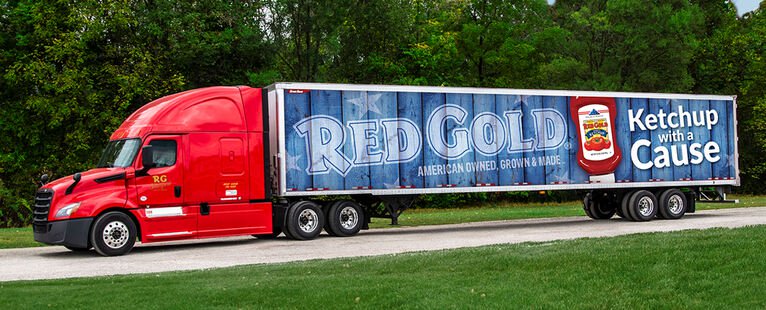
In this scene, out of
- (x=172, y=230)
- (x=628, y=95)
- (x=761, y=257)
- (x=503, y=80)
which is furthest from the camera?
(x=503, y=80)

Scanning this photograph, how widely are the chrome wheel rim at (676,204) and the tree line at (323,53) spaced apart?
19.6m

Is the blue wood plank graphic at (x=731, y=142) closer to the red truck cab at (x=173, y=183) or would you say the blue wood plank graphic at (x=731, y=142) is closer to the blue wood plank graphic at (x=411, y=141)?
the blue wood plank graphic at (x=411, y=141)

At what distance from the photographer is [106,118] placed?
3675cm

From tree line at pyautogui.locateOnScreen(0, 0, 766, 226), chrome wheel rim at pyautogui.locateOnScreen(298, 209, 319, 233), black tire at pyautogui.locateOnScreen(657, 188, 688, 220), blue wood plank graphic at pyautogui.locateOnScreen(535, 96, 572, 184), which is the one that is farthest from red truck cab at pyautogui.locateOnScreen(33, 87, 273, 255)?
tree line at pyautogui.locateOnScreen(0, 0, 766, 226)

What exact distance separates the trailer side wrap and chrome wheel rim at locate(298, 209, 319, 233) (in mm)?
545

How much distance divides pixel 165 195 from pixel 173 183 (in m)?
0.30

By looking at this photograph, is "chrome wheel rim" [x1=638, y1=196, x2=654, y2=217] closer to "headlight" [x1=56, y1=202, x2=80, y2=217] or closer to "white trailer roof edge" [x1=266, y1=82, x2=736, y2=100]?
"white trailer roof edge" [x1=266, y1=82, x2=736, y2=100]

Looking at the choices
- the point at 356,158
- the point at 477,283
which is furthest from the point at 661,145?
the point at 477,283

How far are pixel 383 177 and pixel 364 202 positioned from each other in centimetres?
111

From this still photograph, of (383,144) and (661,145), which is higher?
(383,144)

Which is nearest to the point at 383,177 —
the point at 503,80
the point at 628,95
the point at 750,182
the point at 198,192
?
the point at 198,192

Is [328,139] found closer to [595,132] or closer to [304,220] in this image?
[304,220]

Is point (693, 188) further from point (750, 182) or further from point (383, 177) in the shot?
point (750, 182)

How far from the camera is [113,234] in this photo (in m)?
18.4
